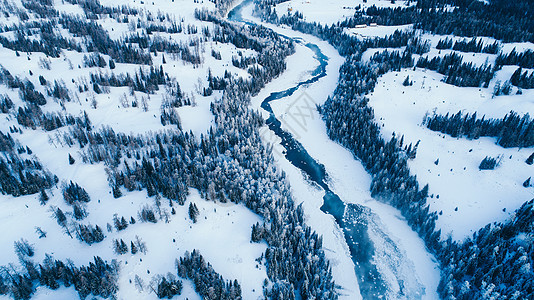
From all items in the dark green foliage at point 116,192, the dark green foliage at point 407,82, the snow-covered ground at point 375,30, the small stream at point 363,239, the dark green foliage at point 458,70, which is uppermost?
the snow-covered ground at point 375,30

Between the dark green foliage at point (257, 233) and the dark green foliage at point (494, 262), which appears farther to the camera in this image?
the dark green foliage at point (257, 233)

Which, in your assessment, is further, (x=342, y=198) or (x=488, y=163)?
(x=342, y=198)

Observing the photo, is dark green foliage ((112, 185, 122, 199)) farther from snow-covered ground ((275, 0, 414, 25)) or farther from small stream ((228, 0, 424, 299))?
snow-covered ground ((275, 0, 414, 25))

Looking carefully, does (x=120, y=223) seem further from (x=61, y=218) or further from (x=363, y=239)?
(x=363, y=239)

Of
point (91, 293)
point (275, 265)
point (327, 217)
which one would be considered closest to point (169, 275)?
point (91, 293)

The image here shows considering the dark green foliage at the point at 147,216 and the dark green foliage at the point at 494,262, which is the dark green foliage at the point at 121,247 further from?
the dark green foliage at the point at 494,262

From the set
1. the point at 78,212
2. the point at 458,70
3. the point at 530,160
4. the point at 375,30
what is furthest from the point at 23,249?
the point at 375,30

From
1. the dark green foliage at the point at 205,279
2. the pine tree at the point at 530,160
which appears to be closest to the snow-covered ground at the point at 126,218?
the dark green foliage at the point at 205,279

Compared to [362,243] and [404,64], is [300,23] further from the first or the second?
[362,243]
